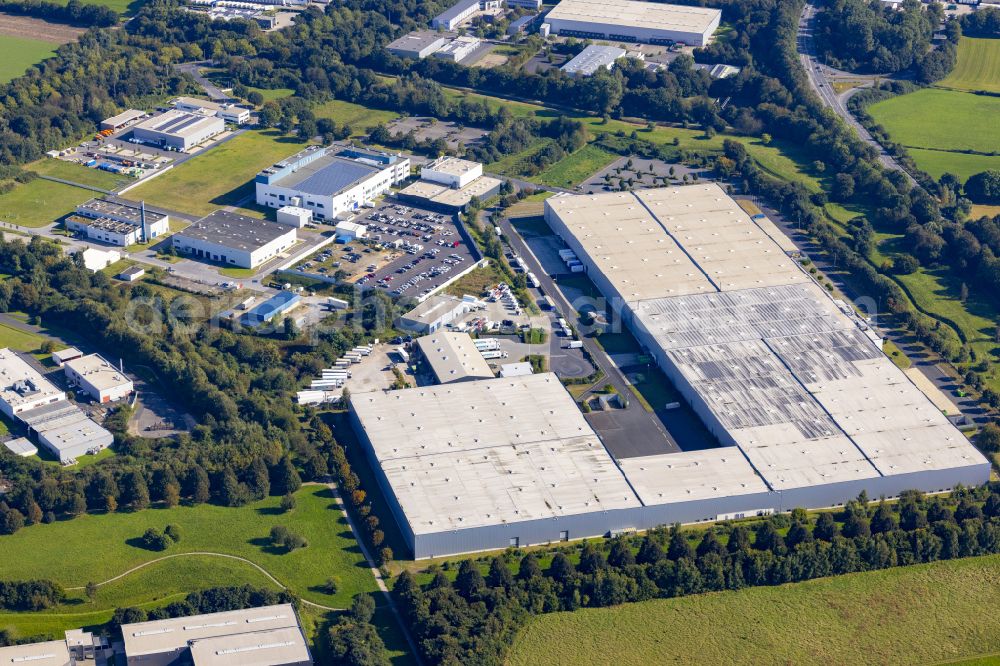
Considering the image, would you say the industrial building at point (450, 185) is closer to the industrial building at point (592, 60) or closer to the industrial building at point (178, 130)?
the industrial building at point (178, 130)

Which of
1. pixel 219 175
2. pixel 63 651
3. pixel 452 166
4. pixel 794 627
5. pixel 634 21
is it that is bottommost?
pixel 794 627

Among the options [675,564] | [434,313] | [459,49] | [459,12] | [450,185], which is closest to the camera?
[675,564]

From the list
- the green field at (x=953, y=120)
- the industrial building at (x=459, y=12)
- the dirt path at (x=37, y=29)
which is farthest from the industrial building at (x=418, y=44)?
the green field at (x=953, y=120)

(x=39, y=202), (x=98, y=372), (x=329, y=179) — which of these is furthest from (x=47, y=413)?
(x=329, y=179)

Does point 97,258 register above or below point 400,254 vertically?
above

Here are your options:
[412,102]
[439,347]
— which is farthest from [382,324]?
[412,102]

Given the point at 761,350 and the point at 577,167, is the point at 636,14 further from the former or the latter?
the point at 761,350

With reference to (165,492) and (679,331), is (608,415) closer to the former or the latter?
(679,331)
